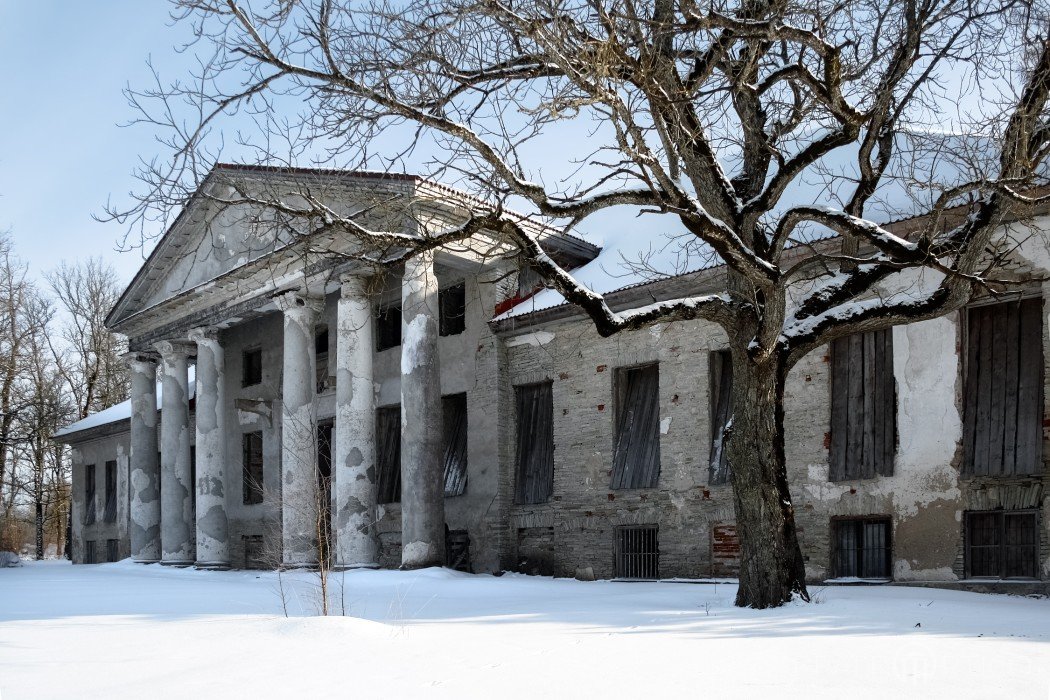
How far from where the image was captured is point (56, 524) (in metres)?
50.7

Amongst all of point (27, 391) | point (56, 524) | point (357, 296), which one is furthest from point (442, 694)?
point (56, 524)

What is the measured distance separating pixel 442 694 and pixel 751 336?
18.8ft

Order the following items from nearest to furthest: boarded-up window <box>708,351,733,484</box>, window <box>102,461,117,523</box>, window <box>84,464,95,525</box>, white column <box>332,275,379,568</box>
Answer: boarded-up window <box>708,351,733,484</box>
white column <box>332,275,379,568</box>
window <box>102,461,117,523</box>
window <box>84,464,95,525</box>

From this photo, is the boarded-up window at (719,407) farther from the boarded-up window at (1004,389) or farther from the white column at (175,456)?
the white column at (175,456)

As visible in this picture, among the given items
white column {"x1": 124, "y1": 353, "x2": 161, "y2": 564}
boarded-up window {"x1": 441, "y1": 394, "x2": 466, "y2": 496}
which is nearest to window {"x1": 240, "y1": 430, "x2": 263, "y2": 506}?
white column {"x1": 124, "y1": 353, "x2": 161, "y2": 564}

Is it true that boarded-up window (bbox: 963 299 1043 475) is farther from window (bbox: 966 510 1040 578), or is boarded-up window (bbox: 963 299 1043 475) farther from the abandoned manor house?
window (bbox: 966 510 1040 578)

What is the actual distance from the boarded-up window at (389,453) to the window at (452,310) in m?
2.01

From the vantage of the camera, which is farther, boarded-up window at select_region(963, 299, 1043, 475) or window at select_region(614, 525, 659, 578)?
window at select_region(614, 525, 659, 578)

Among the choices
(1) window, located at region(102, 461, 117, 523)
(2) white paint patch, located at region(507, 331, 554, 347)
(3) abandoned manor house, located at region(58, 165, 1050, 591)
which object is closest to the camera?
(3) abandoned manor house, located at region(58, 165, 1050, 591)

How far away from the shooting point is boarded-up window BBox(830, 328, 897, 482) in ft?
44.9

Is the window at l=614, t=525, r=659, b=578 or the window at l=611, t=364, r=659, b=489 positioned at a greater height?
the window at l=611, t=364, r=659, b=489

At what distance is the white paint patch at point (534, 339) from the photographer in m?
18.2

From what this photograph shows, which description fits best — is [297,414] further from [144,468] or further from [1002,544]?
[1002,544]

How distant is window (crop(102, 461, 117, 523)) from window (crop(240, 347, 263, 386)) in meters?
8.89
